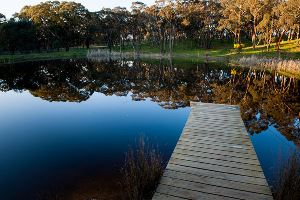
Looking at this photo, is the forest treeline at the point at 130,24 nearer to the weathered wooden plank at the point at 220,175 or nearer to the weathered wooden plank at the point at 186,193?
the weathered wooden plank at the point at 220,175

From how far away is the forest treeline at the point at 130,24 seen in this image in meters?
59.5

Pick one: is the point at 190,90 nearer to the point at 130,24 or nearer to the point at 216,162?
the point at 216,162

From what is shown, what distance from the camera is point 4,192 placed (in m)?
7.56

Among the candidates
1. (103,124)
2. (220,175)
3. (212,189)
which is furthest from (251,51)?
(212,189)

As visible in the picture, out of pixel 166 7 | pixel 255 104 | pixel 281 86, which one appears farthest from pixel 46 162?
pixel 166 7

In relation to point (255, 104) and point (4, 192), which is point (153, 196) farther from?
point (255, 104)

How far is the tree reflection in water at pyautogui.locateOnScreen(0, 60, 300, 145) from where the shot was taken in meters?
15.0

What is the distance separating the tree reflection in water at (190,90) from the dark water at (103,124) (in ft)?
0.22

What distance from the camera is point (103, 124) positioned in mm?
13844

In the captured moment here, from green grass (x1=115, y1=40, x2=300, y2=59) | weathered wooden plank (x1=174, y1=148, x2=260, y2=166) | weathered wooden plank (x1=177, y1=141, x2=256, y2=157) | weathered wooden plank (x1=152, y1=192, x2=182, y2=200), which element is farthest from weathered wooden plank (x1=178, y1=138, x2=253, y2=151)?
green grass (x1=115, y1=40, x2=300, y2=59)

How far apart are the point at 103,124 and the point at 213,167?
760 cm

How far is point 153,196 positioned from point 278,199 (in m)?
2.55

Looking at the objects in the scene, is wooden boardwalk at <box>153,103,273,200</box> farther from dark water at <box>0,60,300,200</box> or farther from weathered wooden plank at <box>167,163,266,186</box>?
dark water at <box>0,60,300,200</box>

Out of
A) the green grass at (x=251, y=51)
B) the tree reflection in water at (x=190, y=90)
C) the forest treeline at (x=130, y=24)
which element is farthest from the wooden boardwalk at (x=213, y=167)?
the forest treeline at (x=130, y=24)
